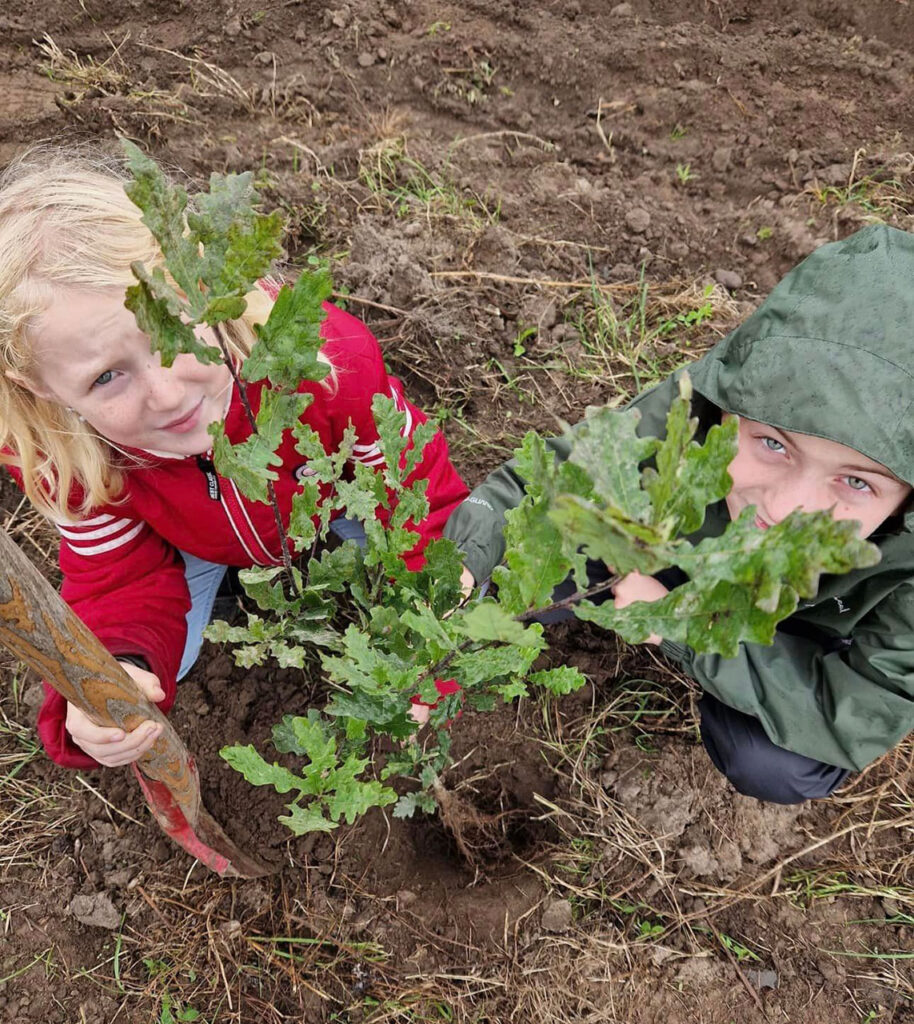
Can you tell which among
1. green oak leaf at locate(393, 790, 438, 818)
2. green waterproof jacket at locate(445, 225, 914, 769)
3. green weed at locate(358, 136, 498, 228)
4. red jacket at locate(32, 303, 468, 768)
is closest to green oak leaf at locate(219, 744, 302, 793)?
green oak leaf at locate(393, 790, 438, 818)

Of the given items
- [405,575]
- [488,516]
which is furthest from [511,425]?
[405,575]

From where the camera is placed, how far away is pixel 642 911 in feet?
6.75

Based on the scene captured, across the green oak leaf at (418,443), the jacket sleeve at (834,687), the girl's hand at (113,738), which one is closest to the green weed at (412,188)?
the jacket sleeve at (834,687)

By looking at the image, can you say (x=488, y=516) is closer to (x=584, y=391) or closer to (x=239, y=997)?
(x=584, y=391)

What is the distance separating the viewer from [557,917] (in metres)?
2.02

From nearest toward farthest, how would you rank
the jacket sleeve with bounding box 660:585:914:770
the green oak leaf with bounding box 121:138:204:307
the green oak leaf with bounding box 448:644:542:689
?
the green oak leaf with bounding box 121:138:204:307 < the green oak leaf with bounding box 448:644:542:689 < the jacket sleeve with bounding box 660:585:914:770

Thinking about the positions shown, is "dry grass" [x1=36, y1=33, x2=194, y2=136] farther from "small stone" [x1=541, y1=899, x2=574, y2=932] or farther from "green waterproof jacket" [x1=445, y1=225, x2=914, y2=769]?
"small stone" [x1=541, y1=899, x2=574, y2=932]

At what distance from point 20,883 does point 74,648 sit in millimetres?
1506

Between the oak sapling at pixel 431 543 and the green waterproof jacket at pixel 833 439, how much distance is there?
2.55 ft

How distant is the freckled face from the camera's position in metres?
1.26

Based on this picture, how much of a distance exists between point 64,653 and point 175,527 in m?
0.93

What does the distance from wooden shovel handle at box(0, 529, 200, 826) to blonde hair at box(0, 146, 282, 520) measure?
0.56 metres

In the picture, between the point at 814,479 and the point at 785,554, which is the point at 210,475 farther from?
the point at 785,554

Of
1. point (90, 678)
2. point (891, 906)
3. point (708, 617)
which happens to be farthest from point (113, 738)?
point (891, 906)
